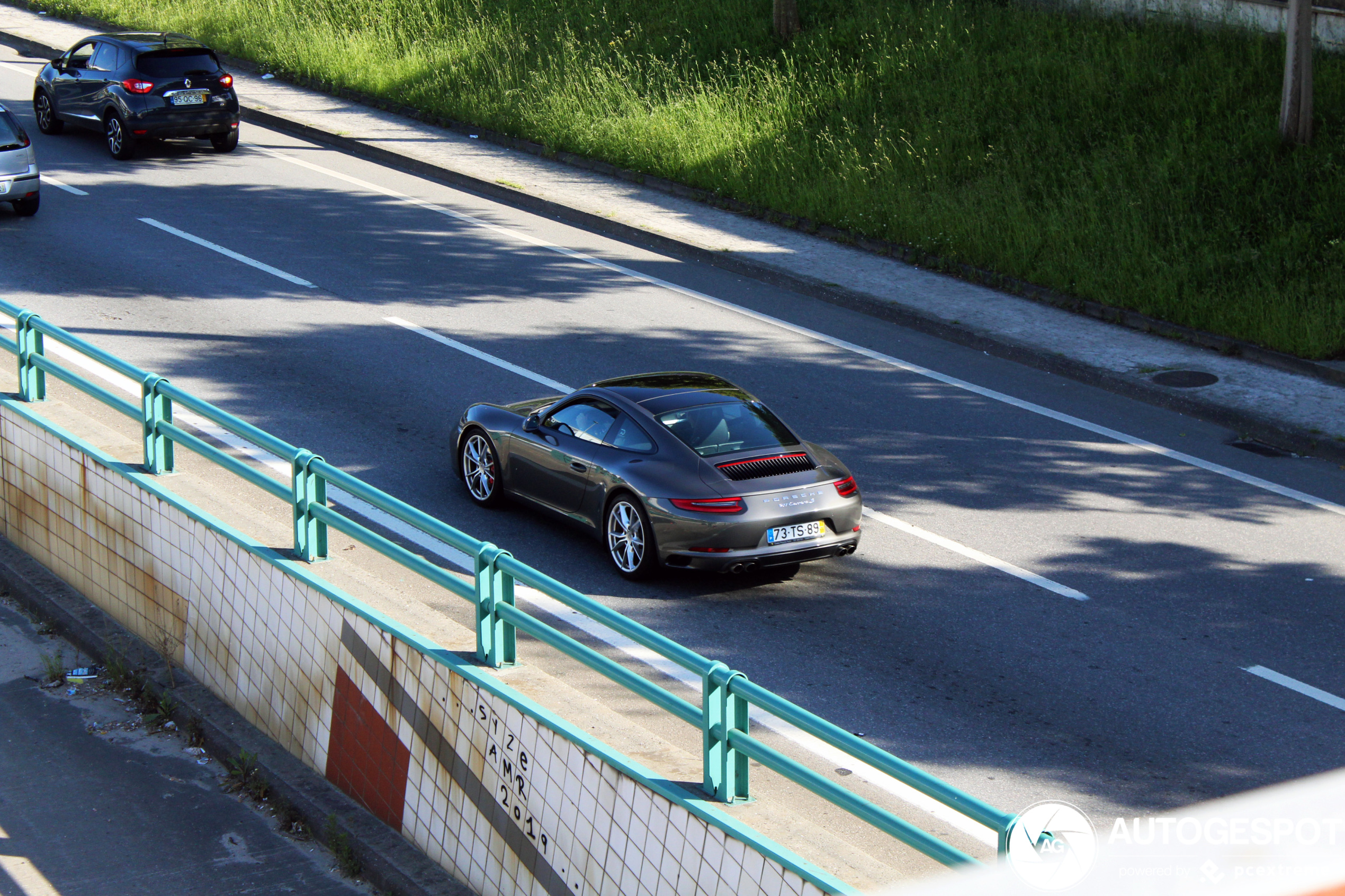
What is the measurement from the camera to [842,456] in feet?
40.6

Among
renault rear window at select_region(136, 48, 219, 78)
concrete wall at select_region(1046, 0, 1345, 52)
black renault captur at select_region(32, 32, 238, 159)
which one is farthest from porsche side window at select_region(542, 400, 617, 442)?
renault rear window at select_region(136, 48, 219, 78)

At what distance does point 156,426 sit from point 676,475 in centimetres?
335

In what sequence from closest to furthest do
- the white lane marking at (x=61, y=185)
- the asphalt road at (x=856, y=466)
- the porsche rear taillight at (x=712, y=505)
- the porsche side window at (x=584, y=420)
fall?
1. the asphalt road at (x=856, y=466)
2. the porsche rear taillight at (x=712, y=505)
3. the porsche side window at (x=584, y=420)
4. the white lane marking at (x=61, y=185)

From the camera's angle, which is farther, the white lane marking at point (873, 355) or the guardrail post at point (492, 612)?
the white lane marking at point (873, 355)

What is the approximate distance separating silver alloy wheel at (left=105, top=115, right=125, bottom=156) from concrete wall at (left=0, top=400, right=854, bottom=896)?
14.1 metres

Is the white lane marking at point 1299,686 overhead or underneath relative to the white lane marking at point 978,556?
underneath

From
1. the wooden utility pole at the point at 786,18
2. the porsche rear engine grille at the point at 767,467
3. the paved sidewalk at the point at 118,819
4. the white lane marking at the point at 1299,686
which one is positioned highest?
the wooden utility pole at the point at 786,18

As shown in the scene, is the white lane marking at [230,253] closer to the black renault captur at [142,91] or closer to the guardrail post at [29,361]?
the black renault captur at [142,91]

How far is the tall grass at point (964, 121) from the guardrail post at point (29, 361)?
38.6 ft

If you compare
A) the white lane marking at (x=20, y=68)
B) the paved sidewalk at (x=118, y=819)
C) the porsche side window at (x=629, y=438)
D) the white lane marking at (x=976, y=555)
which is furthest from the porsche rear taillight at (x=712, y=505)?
the white lane marking at (x=20, y=68)

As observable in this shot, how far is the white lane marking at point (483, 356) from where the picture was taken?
45.0ft

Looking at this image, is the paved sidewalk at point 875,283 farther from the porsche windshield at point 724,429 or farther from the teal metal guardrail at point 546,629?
the teal metal guardrail at point 546,629

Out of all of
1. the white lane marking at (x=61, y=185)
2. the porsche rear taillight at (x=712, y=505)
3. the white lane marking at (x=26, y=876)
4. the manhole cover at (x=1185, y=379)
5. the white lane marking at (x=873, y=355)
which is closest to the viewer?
the white lane marking at (x=26, y=876)

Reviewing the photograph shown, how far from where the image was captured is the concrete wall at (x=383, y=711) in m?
5.34
